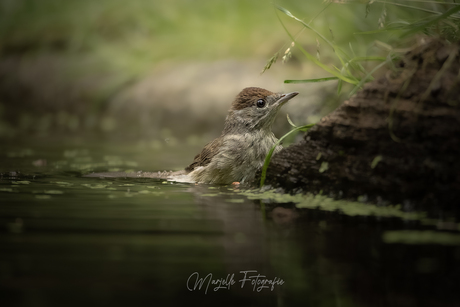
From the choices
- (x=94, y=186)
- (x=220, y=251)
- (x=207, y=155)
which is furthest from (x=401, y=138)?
(x=94, y=186)

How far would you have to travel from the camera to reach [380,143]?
11.3 ft

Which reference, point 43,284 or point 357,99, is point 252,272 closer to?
point 43,284

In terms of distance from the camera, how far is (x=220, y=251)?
8.38ft

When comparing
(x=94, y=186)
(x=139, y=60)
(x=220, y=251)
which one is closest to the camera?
(x=220, y=251)

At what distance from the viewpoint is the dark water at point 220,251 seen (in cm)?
199

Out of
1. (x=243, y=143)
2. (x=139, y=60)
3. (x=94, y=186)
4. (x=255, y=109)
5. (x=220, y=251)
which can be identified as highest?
(x=139, y=60)

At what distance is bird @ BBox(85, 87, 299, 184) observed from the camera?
524 cm

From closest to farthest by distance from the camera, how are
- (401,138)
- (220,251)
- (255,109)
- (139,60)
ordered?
(220,251) < (401,138) < (255,109) < (139,60)

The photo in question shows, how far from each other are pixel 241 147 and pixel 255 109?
1.60 ft

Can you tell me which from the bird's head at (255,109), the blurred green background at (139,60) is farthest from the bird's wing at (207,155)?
the blurred green background at (139,60)

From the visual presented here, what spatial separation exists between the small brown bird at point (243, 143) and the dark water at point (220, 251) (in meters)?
0.93

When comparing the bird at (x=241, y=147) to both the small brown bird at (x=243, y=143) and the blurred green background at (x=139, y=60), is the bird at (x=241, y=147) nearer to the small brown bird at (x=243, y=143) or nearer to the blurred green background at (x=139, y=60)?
the small brown bird at (x=243, y=143)

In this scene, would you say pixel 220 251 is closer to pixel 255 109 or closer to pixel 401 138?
pixel 401 138

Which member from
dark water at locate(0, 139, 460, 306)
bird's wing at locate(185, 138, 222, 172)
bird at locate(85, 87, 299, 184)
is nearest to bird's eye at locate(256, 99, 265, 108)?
bird at locate(85, 87, 299, 184)
